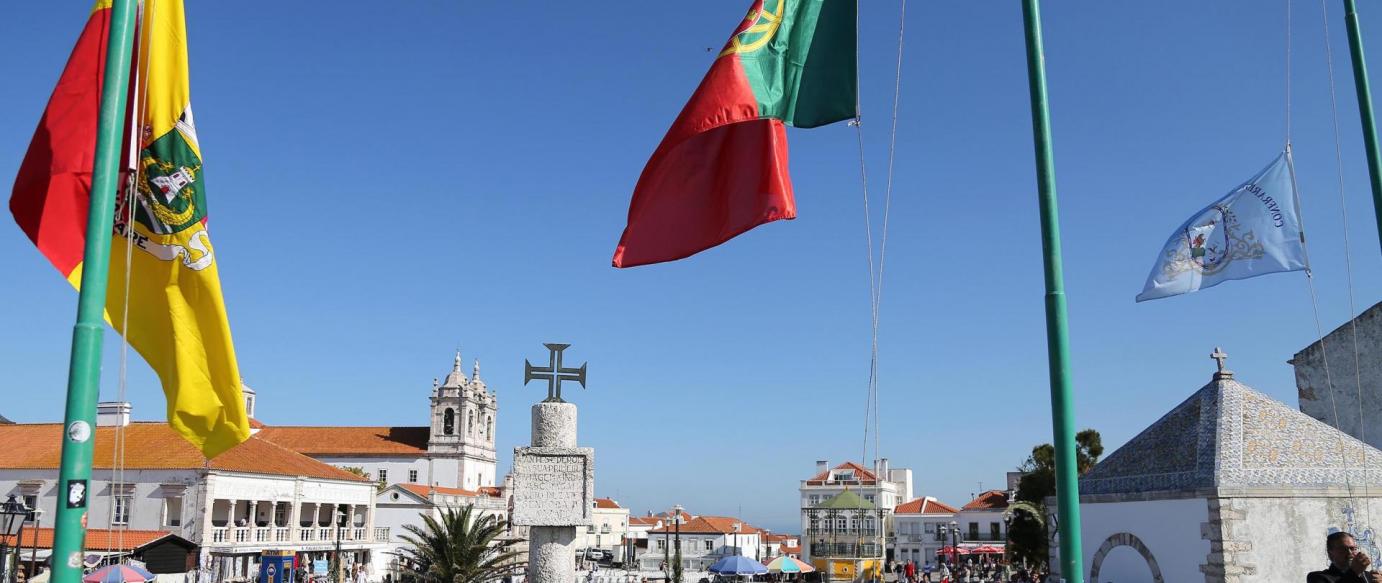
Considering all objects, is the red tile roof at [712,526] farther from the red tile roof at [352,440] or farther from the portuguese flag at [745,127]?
the portuguese flag at [745,127]

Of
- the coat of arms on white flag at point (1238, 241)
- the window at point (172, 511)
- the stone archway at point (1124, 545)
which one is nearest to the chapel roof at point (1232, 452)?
the stone archway at point (1124, 545)

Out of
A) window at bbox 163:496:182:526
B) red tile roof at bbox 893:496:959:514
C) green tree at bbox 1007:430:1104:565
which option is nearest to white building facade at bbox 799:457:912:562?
red tile roof at bbox 893:496:959:514

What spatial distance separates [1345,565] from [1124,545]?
1328 centimetres

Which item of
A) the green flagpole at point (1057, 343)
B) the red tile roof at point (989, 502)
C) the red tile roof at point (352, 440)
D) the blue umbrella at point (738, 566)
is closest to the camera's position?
the green flagpole at point (1057, 343)

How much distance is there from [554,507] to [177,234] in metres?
5.91

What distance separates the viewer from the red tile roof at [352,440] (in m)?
92.8

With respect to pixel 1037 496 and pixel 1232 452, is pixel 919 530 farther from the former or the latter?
pixel 1232 452

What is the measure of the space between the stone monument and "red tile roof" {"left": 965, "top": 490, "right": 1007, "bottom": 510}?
223ft

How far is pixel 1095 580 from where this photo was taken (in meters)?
18.3

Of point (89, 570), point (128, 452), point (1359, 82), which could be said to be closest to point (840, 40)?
point (1359, 82)

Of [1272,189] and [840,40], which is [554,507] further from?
[1272,189]

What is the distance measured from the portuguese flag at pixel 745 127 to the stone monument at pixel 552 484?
4182 millimetres

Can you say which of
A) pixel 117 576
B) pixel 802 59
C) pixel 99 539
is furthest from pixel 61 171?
pixel 99 539

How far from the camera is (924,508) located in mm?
81188
